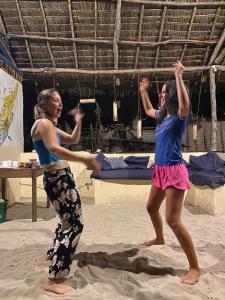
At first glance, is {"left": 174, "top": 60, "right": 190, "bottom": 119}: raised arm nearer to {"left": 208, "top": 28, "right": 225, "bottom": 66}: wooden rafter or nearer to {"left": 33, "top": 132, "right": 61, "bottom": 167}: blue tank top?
{"left": 33, "top": 132, "right": 61, "bottom": 167}: blue tank top

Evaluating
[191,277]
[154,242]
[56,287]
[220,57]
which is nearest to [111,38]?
[220,57]

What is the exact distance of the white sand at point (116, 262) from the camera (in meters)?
2.52

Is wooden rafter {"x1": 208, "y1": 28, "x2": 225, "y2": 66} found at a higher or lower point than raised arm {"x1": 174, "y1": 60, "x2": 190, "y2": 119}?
higher

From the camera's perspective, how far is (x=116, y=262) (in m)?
3.22

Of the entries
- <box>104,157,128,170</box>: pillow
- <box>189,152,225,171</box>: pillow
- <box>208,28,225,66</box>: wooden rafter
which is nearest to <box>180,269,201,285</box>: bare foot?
<box>189,152,225,171</box>: pillow

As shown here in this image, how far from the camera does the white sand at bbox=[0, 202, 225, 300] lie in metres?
2.52

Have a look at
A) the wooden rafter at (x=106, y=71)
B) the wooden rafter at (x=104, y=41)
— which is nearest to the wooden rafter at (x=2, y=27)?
the wooden rafter at (x=104, y=41)

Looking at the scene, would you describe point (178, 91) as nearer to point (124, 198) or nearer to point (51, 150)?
point (51, 150)

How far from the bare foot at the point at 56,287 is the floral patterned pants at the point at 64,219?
62 mm

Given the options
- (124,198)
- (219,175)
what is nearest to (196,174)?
(219,175)

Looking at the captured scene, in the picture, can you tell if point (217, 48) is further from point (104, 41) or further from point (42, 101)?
point (42, 101)

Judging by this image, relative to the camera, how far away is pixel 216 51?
7.90m

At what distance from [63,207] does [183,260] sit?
4.65 ft

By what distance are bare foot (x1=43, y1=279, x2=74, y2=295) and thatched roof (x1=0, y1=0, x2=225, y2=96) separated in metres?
6.35
